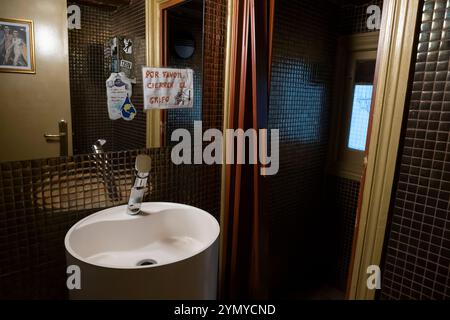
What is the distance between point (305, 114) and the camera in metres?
2.14

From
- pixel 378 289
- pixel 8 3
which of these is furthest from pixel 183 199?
pixel 8 3

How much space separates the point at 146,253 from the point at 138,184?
0.30 meters

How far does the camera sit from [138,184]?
1.20 m

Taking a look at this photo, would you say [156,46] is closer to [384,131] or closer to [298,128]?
[384,131]

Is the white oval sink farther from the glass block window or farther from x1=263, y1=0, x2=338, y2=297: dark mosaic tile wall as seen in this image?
the glass block window

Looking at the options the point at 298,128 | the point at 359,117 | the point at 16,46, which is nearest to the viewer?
the point at 16,46

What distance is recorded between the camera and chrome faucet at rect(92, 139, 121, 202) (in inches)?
47.1

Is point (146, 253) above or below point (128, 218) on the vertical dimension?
below

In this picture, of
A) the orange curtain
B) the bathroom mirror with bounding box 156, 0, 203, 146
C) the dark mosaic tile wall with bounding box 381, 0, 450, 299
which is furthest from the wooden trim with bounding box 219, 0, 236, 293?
the dark mosaic tile wall with bounding box 381, 0, 450, 299

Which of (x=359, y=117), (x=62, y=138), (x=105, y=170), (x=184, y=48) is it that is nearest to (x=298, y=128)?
(x=359, y=117)

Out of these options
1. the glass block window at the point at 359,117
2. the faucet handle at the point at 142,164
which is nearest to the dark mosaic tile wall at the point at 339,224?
the glass block window at the point at 359,117

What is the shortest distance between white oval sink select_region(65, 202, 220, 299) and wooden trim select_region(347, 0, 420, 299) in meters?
0.52
